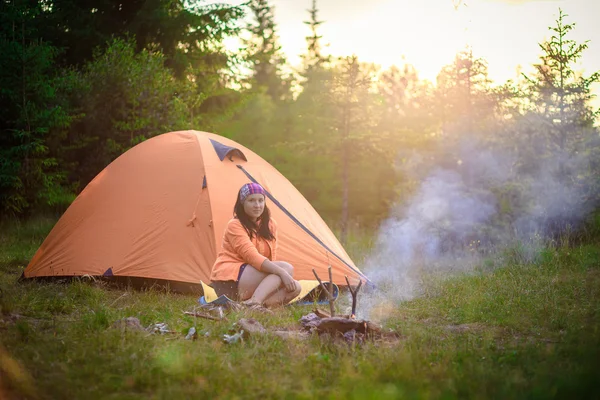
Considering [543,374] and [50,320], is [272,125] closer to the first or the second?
[50,320]

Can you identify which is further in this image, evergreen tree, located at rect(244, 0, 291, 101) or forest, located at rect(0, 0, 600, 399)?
evergreen tree, located at rect(244, 0, 291, 101)

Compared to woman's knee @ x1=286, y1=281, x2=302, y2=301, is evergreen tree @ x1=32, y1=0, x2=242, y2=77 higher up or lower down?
higher up

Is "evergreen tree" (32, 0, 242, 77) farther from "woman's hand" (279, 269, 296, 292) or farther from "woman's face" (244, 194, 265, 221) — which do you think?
"woman's hand" (279, 269, 296, 292)

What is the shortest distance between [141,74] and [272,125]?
34.8 ft

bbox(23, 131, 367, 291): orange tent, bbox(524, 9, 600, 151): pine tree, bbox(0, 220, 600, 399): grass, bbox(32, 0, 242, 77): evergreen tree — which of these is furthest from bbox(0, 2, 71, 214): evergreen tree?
bbox(524, 9, 600, 151): pine tree

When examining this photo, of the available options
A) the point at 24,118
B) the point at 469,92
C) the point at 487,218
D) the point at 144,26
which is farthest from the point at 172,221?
the point at 144,26

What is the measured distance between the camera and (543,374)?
3.31 metres

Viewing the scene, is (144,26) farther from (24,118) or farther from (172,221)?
(172,221)

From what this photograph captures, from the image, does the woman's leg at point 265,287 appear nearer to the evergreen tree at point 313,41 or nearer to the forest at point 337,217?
the forest at point 337,217

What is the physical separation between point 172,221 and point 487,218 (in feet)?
21.4

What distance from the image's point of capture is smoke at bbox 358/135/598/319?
8.62 metres

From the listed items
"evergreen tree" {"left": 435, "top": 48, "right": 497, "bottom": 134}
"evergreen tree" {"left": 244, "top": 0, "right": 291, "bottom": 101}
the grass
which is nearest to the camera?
Result: the grass

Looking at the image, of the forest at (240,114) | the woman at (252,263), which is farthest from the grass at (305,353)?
the forest at (240,114)

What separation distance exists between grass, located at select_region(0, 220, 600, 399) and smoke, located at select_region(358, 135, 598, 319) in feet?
8.51
